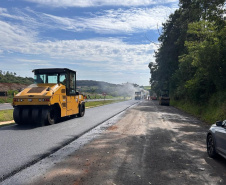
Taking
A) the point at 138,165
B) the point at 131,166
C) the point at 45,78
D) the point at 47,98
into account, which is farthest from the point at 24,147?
the point at 45,78

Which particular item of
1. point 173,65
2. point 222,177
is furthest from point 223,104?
point 173,65

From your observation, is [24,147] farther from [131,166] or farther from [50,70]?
[50,70]

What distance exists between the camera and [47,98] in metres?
11.5

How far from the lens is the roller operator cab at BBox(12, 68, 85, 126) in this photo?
11.6 metres

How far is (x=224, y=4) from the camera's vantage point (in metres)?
13.0

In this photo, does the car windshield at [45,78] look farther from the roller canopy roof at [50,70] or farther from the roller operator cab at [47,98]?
the roller canopy roof at [50,70]

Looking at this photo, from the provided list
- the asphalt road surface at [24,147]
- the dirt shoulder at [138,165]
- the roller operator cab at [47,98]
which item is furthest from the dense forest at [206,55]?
the asphalt road surface at [24,147]

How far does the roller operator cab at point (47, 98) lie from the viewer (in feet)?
38.0

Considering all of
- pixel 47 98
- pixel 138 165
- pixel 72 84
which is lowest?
pixel 138 165

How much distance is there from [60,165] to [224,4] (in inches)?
502

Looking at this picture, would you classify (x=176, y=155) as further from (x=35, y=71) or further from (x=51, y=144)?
(x=35, y=71)

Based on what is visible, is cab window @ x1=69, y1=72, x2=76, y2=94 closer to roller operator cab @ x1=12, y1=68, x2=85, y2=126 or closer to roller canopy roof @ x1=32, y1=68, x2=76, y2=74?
roller operator cab @ x1=12, y1=68, x2=85, y2=126

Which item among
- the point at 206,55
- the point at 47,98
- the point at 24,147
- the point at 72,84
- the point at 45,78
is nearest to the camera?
the point at 24,147

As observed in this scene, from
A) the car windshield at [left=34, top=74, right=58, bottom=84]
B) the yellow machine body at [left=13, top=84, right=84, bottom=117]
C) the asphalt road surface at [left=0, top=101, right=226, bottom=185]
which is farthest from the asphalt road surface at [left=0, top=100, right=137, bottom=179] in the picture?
the car windshield at [left=34, top=74, right=58, bottom=84]
